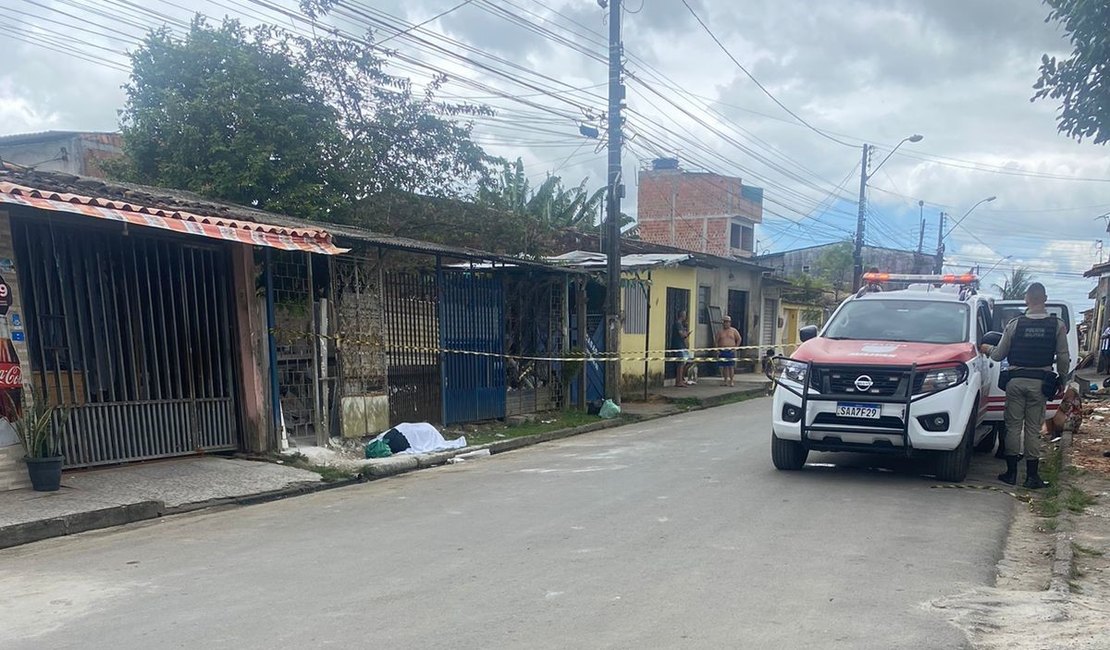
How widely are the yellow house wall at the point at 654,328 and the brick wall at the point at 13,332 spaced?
12.6 meters

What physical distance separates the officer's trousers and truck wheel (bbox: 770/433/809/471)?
1963 mm

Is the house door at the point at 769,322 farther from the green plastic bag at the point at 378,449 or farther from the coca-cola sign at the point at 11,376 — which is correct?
the coca-cola sign at the point at 11,376

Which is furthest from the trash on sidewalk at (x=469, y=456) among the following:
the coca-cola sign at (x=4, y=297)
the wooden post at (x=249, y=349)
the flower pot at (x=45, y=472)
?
the coca-cola sign at (x=4, y=297)

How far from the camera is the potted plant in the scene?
7.36 meters

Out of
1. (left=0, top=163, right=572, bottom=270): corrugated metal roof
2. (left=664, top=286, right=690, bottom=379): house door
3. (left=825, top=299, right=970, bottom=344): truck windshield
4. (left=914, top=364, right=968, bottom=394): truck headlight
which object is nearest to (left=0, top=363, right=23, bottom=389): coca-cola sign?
(left=0, top=163, right=572, bottom=270): corrugated metal roof

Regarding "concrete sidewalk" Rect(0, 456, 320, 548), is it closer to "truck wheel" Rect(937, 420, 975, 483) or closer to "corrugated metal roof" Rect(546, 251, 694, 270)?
"truck wheel" Rect(937, 420, 975, 483)

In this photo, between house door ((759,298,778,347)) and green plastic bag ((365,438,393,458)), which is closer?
green plastic bag ((365,438,393,458))

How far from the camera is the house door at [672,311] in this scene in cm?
2142

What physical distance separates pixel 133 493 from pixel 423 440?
13.1 feet

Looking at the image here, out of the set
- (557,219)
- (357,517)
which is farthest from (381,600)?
(557,219)

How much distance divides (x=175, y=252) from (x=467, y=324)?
16.5 feet

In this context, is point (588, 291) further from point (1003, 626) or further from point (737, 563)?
point (1003, 626)

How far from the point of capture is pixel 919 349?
7.86 metres

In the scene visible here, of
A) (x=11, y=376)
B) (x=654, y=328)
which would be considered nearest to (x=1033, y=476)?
(x=11, y=376)
